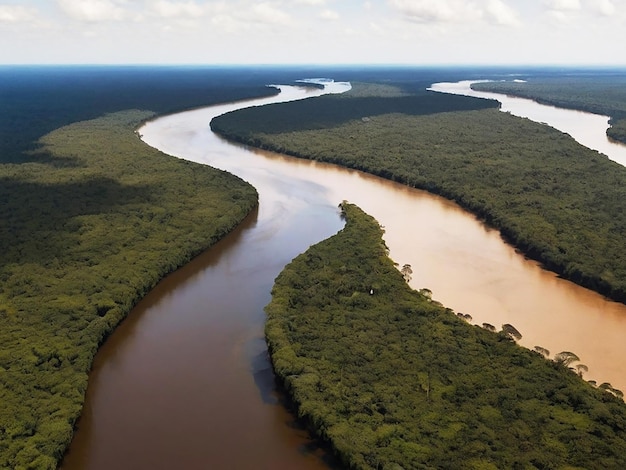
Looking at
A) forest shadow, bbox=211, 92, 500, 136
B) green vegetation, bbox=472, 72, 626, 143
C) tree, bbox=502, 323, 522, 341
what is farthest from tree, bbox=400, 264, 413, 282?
green vegetation, bbox=472, 72, 626, 143

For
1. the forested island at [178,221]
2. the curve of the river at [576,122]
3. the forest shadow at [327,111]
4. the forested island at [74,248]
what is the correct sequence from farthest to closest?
1. the forest shadow at [327,111]
2. the curve of the river at [576,122]
3. the forested island at [74,248]
4. the forested island at [178,221]

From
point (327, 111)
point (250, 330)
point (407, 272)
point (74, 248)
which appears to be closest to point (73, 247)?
point (74, 248)

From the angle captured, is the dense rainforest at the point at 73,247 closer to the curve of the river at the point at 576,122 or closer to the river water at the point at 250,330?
the river water at the point at 250,330

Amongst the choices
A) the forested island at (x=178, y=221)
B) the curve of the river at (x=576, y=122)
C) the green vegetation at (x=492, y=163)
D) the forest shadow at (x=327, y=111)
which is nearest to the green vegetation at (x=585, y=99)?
the curve of the river at (x=576, y=122)

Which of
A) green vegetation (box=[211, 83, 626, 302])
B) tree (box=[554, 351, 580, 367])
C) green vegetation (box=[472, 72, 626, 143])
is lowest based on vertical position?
green vegetation (box=[472, 72, 626, 143])

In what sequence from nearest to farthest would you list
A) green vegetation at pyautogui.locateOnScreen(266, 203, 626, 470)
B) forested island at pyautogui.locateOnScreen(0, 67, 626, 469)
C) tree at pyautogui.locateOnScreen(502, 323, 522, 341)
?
green vegetation at pyautogui.locateOnScreen(266, 203, 626, 470), forested island at pyautogui.locateOnScreen(0, 67, 626, 469), tree at pyautogui.locateOnScreen(502, 323, 522, 341)

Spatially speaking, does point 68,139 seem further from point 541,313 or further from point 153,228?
point 541,313

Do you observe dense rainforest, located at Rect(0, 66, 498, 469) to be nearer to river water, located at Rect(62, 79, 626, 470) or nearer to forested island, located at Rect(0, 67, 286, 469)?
forested island, located at Rect(0, 67, 286, 469)

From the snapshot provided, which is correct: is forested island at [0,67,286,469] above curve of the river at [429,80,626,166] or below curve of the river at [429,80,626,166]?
above
